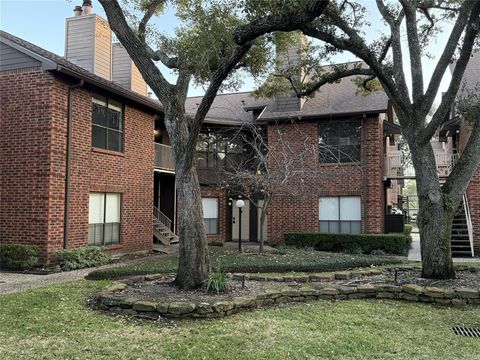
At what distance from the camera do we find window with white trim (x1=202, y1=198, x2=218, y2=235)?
68.0 ft

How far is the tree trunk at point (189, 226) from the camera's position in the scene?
7.62 m

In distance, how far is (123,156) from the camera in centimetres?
1495

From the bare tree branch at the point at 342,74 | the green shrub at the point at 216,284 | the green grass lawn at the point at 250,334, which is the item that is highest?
the bare tree branch at the point at 342,74

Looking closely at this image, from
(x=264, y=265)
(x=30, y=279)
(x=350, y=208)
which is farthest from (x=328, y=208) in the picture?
(x=30, y=279)

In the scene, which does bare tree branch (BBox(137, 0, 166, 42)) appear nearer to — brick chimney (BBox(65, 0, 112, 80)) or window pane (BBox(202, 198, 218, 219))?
brick chimney (BBox(65, 0, 112, 80))

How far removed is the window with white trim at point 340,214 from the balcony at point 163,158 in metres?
6.69

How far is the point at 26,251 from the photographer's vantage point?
449 inches

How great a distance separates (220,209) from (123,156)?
22.9 feet

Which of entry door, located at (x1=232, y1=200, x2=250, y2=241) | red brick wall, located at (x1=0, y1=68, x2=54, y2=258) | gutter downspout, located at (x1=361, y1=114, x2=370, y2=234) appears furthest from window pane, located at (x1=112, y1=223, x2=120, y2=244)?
gutter downspout, located at (x1=361, y1=114, x2=370, y2=234)

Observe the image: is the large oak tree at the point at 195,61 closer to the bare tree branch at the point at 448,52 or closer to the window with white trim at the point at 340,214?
the bare tree branch at the point at 448,52

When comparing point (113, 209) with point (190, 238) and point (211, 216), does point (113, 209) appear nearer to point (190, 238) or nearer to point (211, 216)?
point (211, 216)

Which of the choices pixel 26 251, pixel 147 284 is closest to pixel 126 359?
pixel 147 284

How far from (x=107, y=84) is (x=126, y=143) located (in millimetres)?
2338

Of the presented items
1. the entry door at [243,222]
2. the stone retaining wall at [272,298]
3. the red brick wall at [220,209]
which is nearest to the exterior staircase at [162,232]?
the red brick wall at [220,209]
